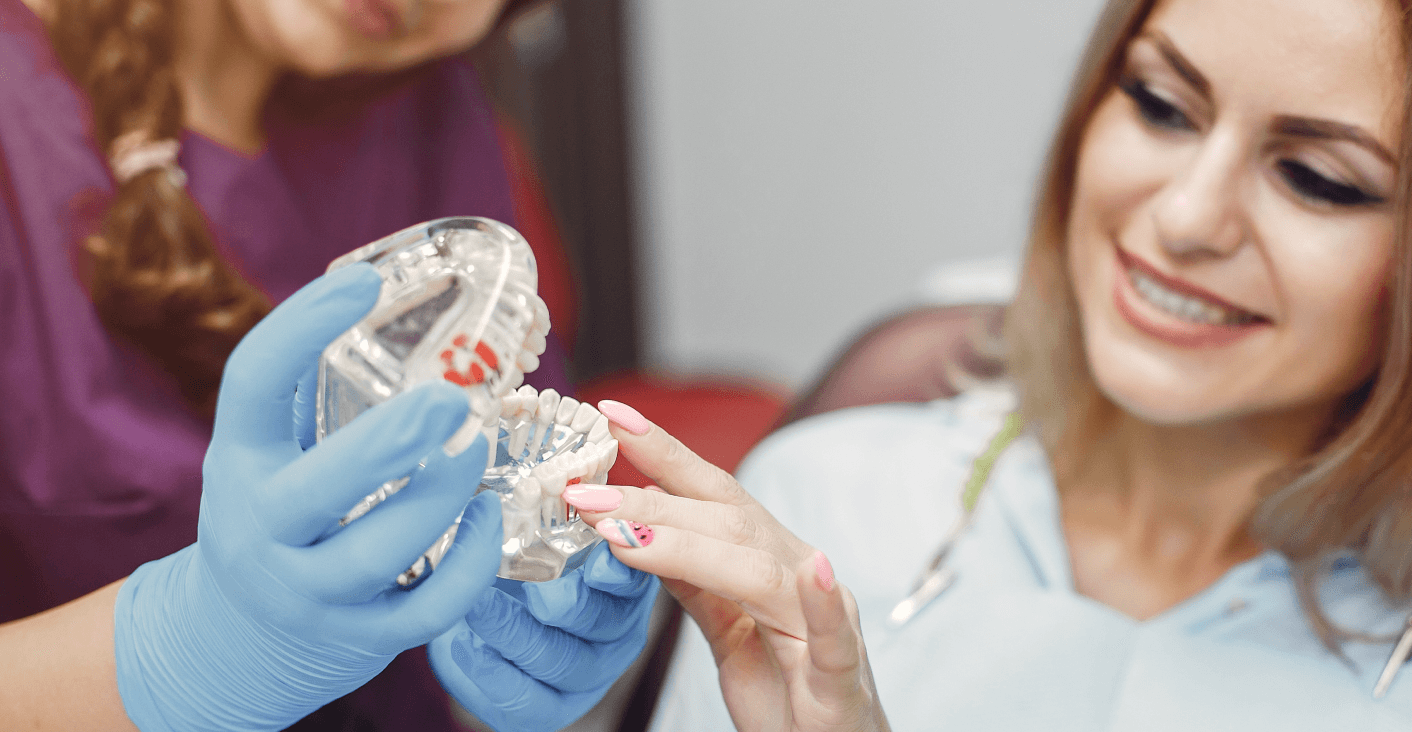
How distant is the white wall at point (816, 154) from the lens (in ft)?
7.27

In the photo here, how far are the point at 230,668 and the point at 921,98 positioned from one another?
2.05 m

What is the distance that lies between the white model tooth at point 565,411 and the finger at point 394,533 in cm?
11

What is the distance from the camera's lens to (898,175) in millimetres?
2396

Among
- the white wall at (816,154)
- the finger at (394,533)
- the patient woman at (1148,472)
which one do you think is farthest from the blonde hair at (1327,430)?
the white wall at (816,154)

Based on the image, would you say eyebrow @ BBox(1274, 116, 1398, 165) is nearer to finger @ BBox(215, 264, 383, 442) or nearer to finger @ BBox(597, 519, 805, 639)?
finger @ BBox(597, 519, 805, 639)

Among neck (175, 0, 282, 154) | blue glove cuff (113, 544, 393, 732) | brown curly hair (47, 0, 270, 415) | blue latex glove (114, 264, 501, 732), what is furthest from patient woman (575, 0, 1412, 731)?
neck (175, 0, 282, 154)

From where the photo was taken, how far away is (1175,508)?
1086 mm

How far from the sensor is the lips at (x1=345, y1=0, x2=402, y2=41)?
0.93 m

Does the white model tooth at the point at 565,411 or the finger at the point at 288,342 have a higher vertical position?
the finger at the point at 288,342

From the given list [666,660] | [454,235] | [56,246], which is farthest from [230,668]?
[666,660]

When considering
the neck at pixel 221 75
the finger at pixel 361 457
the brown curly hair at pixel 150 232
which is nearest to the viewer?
the finger at pixel 361 457

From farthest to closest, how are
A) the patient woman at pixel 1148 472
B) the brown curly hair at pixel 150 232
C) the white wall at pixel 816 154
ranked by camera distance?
the white wall at pixel 816 154 → the brown curly hair at pixel 150 232 → the patient woman at pixel 1148 472

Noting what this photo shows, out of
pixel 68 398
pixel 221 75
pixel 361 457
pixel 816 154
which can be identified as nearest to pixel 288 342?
pixel 361 457

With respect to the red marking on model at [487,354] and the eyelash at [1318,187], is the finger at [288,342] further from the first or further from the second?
the eyelash at [1318,187]
